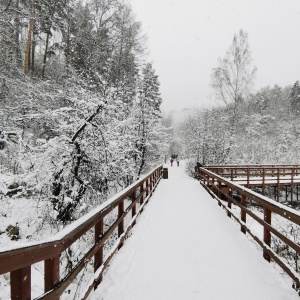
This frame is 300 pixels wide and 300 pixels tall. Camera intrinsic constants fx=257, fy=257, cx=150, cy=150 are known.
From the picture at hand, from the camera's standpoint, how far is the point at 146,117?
682 inches

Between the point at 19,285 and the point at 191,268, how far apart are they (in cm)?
277

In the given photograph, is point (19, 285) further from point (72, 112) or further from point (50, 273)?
point (72, 112)

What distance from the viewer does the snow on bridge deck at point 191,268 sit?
10.3 feet

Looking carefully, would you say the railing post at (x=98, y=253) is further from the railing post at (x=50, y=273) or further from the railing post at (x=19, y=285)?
the railing post at (x=19, y=285)

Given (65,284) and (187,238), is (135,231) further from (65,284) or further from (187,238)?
(65,284)

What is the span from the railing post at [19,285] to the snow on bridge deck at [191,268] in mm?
1602

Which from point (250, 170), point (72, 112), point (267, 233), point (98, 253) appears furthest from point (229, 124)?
point (98, 253)

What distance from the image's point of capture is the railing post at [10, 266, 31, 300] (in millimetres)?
1625

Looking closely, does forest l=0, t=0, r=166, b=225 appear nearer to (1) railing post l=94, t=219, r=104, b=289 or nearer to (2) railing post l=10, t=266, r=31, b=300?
(1) railing post l=94, t=219, r=104, b=289

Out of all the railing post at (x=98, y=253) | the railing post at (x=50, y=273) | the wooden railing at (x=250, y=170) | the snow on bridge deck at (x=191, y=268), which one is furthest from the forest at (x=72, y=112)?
the wooden railing at (x=250, y=170)

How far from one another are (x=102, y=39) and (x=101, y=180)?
11.0 metres

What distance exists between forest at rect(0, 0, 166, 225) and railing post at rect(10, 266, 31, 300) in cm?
446

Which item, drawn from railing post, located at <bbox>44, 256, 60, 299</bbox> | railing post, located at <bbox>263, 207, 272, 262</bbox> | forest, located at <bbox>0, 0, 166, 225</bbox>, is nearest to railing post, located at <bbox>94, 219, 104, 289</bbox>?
railing post, located at <bbox>44, 256, 60, 299</bbox>

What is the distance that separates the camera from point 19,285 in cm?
165
